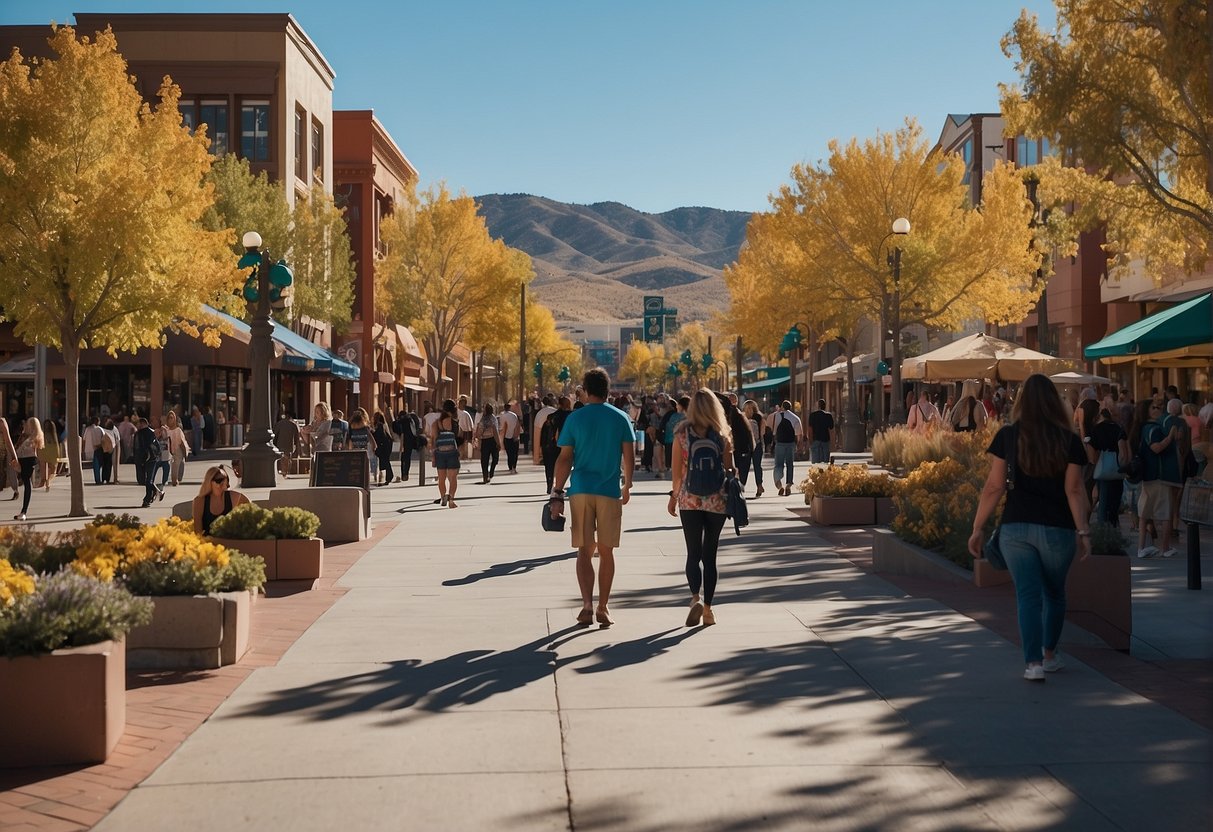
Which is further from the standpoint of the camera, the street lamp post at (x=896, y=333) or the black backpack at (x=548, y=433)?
the street lamp post at (x=896, y=333)

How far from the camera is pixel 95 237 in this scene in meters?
21.8

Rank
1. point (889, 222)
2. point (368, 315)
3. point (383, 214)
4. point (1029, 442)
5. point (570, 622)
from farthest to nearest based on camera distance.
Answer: point (383, 214)
point (368, 315)
point (889, 222)
point (570, 622)
point (1029, 442)

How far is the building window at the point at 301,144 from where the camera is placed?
55.0 metres

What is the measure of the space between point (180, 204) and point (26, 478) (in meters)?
4.84

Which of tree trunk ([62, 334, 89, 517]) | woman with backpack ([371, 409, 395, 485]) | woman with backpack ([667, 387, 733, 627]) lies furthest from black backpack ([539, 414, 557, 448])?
woman with backpack ([667, 387, 733, 627])

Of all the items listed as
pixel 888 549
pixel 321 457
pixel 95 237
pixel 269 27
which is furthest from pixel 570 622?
pixel 269 27

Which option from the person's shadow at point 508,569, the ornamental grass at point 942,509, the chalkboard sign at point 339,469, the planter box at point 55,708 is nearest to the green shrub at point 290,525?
the person's shadow at point 508,569

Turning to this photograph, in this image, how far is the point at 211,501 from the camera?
12891 mm

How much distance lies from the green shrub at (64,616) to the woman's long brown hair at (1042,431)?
15.9 feet

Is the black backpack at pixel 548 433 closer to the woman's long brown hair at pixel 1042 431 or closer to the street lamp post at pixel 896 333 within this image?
the street lamp post at pixel 896 333

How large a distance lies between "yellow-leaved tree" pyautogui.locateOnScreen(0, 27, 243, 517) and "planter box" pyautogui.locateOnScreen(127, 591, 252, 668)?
14.0m

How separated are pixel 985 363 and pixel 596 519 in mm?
21114

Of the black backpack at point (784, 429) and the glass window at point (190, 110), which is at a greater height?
the glass window at point (190, 110)

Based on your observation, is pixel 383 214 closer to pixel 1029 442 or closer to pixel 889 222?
pixel 889 222
